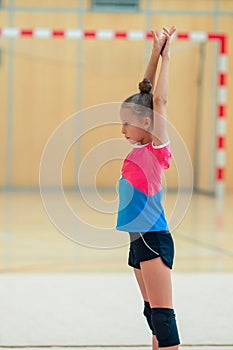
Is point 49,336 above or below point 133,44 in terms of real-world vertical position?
below

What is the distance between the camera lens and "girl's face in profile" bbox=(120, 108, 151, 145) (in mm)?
2271

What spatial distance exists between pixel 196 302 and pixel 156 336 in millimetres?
1143

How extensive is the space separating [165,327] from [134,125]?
0.60 meters

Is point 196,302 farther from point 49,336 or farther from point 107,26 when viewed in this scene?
point 107,26

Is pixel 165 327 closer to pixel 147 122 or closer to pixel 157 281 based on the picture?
pixel 157 281

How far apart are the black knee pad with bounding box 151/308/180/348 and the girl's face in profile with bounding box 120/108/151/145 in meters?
0.52

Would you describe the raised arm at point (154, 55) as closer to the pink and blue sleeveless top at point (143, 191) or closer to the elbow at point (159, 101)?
the elbow at point (159, 101)

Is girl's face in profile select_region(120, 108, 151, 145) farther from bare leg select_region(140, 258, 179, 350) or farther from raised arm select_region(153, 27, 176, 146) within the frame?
bare leg select_region(140, 258, 179, 350)

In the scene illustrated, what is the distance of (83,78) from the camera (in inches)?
397

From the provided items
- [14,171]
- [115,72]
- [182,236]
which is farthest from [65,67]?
[182,236]

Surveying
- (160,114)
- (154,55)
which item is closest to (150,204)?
(160,114)

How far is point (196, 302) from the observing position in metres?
3.37

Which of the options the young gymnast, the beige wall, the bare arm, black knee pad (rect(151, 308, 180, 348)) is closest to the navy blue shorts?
the young gymnast

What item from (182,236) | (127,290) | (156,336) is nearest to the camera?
(156,336)
